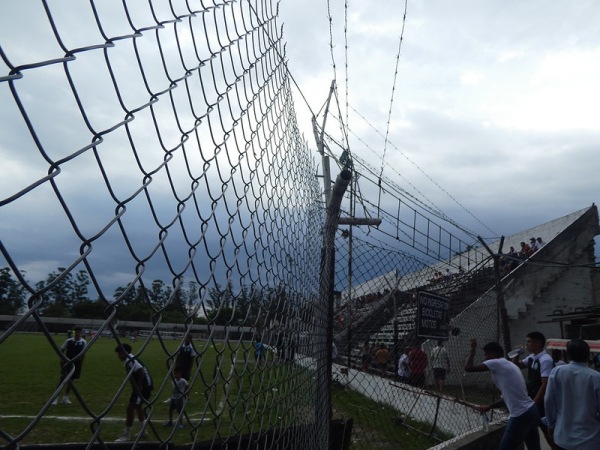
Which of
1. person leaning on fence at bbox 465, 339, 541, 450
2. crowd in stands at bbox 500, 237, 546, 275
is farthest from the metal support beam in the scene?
crowd in stands at bbox 500, 237, 546, 275

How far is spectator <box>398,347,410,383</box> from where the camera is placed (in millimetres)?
6702

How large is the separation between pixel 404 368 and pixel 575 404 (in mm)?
2737

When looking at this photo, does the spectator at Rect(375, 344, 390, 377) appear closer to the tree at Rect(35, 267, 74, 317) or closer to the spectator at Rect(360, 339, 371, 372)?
the spectator at Rect(360, 339, 371, 372)

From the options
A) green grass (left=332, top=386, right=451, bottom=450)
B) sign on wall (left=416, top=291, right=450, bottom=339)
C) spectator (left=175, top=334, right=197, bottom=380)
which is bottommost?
green grass (left=332, top=386, right=451, bottom=450)

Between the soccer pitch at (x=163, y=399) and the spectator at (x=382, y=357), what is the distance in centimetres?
167

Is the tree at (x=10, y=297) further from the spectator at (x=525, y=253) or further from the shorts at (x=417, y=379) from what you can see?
the spectator at (x=525, y=253)

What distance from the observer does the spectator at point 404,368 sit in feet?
22.0

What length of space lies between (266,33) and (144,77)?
1411 mm

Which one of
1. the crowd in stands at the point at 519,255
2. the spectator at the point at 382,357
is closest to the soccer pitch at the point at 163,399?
the spectator at the point at 382,357

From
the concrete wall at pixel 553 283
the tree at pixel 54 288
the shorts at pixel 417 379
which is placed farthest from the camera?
the concrete wall at pixel 553 283

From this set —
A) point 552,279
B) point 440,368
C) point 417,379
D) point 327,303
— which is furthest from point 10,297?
point 552,279

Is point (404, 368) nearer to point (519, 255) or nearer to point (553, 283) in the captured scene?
point (519, 255)

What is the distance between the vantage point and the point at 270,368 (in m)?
2.27

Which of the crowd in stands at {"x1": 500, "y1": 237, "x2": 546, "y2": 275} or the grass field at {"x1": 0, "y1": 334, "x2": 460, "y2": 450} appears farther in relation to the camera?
the crowd in stands at {"x1": 500, "y1": 237, "x2": 546, "y2": 275}
